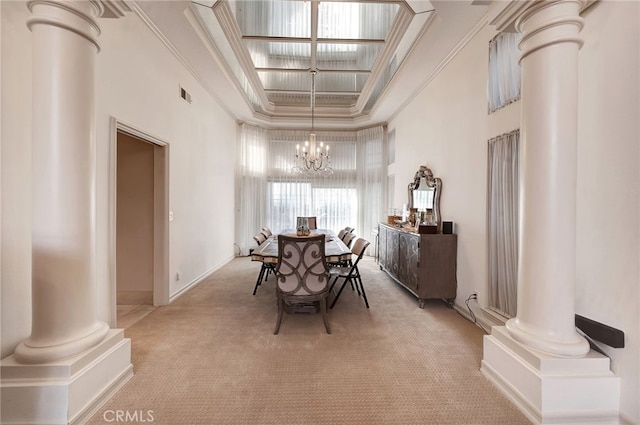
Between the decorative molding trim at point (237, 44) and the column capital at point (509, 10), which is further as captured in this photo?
the decorative molding trim at point (237, 44)

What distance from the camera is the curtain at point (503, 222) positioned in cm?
247

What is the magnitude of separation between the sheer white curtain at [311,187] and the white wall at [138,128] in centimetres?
152

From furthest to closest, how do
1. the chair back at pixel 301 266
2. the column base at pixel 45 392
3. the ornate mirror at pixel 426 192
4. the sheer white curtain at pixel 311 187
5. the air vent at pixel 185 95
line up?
the sheer white curtain at pixel 311 187
the ornate mirror at pixel 426 192
the air vent at pixel 185 95
the chair back at pixel 301 266
the column base at pixel 45 392

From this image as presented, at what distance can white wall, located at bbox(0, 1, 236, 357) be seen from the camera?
168cm

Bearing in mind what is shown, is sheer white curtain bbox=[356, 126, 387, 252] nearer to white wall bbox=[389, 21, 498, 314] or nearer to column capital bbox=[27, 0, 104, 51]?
white wall bbox=[389, 21, 498, 314]

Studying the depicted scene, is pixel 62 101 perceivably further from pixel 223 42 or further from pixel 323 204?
pixel 323 204

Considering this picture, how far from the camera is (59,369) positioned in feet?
4.95

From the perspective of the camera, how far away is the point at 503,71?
8.52 feet

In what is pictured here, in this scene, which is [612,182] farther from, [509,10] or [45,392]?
[45,392]

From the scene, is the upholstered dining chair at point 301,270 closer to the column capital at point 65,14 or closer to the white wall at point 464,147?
the white wall at point 464,147

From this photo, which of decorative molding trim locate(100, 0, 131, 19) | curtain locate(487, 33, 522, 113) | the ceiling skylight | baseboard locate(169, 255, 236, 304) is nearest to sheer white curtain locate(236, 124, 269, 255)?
baseboard locate(169, 255, 236, 304)

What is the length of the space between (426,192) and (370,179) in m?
2.67

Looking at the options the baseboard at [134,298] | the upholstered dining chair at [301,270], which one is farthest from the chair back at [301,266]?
the baseboard at [134,298]

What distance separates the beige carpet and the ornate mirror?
57.3 inches
